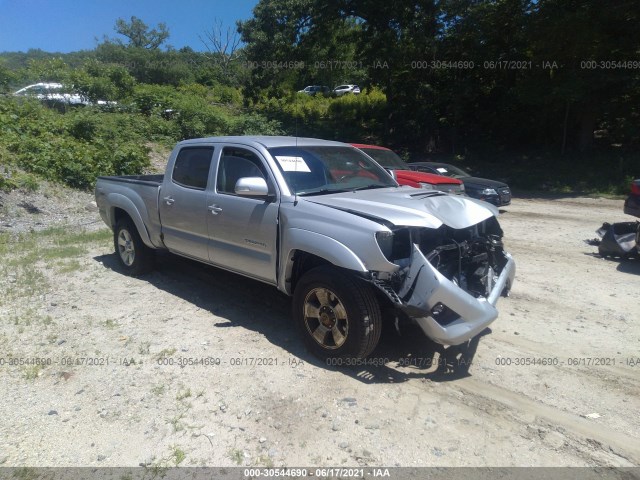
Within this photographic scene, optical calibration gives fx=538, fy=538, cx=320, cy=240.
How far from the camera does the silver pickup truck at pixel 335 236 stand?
4.21 metres

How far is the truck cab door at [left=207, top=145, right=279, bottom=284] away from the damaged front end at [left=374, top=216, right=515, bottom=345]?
1254 mm

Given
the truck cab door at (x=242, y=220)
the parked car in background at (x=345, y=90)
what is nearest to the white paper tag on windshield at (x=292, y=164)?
the truck cab door at (x=242, y=220)

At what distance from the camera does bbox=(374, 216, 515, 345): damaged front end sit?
4.07m

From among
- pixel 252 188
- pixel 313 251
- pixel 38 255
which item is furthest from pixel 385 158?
pixel 313 251

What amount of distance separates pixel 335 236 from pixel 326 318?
2.35 feet

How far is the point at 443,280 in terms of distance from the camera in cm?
406

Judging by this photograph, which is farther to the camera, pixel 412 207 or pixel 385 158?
pixel 385 158

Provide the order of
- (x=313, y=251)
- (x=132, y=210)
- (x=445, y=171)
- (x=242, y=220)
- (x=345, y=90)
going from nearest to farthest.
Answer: (x=313, y=251) → (x=242, y=220) → (x=132, y=210) → (x=445, y=171) → (x=345, y=90)

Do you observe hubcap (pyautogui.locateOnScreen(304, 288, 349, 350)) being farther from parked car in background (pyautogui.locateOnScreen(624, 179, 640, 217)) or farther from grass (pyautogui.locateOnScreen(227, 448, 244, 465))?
parked car in background (pyautogui.locateOnScreen(624, 179, 640, 217))

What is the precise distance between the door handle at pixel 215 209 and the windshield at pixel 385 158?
6436 millimetres

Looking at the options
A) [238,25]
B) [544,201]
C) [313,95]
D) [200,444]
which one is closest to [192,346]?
[200,444]

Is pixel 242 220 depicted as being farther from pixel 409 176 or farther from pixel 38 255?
pixel 409 176

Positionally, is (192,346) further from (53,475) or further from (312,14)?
(312,14)

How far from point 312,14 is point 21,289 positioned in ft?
64.3
